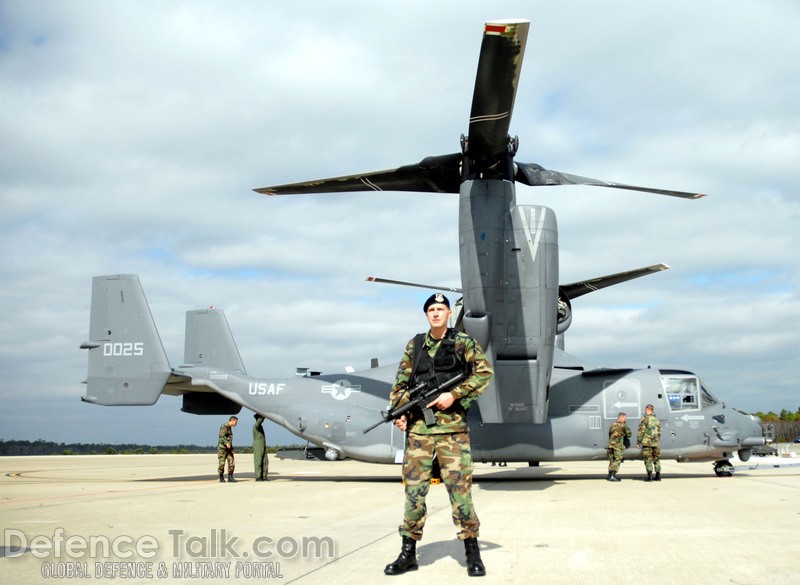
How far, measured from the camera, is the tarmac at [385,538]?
5.45 m

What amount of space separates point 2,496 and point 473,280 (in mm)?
9838

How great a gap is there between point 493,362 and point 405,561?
867cm

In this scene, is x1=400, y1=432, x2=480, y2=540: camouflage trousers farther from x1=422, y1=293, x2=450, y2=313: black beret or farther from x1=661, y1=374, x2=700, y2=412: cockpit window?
x1=661, y1=374, x2=700, y2=412: cockpit window

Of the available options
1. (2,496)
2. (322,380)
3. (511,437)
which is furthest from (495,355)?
(2,496)

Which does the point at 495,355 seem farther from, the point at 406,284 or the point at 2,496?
the point at 2,496

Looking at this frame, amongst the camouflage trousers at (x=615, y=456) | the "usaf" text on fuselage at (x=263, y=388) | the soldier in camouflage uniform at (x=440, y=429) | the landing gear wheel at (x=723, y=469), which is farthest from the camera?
the "usaf" text on fuselage at (x=263, y=388)

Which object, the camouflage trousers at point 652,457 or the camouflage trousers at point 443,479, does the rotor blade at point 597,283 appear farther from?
the camouflage trousers at point 443,479

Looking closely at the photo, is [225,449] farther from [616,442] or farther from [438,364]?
[438,364]

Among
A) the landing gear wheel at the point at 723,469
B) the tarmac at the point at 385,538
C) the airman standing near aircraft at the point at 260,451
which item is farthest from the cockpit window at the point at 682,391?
the airman standing near aircraft at the point at 260,451

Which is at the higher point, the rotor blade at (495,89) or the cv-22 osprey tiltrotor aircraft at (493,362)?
the rotor blade at (495,89)

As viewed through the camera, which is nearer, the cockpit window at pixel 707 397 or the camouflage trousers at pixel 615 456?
the camouflage trousers at pixel 615 456

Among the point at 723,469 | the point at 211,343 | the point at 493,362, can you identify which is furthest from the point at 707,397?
the point at 211,343

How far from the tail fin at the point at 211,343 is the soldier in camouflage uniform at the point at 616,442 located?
1153 centimetres

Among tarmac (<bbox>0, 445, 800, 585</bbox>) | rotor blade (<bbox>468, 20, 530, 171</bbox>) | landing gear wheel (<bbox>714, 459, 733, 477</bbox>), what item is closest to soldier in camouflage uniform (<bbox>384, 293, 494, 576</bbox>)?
→ tarmac (<bbox>0, 445, 800, 585</bbox>)
